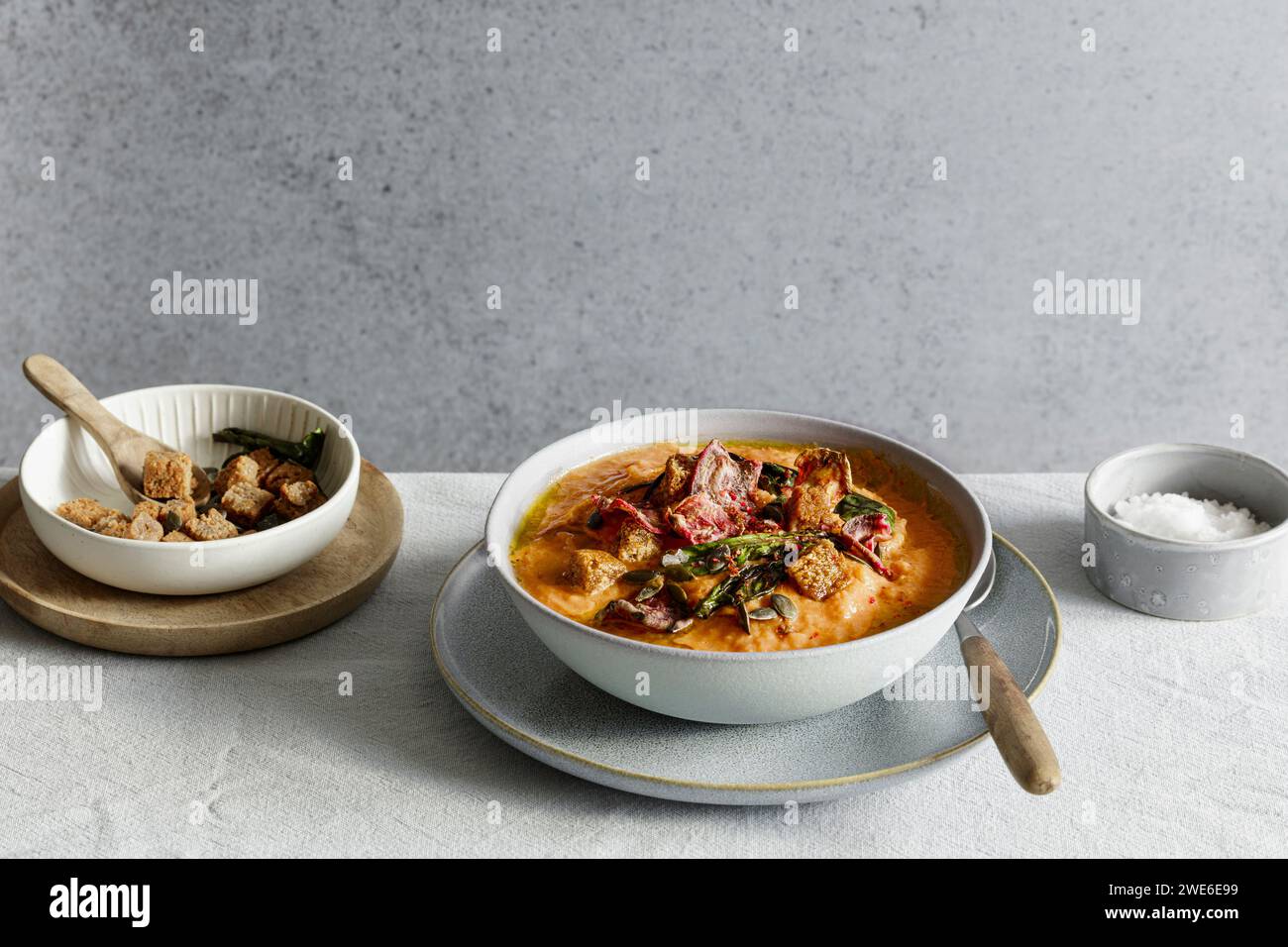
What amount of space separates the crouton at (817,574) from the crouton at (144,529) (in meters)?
0.83

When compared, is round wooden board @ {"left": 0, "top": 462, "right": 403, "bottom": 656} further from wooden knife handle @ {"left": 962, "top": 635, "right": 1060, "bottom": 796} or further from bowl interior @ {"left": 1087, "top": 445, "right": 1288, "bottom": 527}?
bowl interior @ {"left": 1087, "top": 445, "right": 1288, "bottom": 527}

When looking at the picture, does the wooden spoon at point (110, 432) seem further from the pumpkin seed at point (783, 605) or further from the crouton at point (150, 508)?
the pumpkin seed at point (783, 605)

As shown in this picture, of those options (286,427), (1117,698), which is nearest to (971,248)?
(1117,698)

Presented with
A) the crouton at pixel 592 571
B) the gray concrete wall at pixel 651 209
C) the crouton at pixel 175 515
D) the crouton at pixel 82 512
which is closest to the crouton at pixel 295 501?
the crouton at pixel 175 515

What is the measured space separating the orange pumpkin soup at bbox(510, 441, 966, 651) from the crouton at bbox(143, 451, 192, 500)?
0.52 meters

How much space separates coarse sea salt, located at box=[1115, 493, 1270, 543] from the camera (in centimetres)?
176

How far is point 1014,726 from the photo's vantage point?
4.28 feet

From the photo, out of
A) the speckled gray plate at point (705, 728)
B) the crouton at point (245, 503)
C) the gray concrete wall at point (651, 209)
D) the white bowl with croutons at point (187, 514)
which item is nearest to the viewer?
the speckled gray plate at point (705, 728)

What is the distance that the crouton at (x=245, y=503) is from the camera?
1.75 meters

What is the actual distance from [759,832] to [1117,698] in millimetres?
524

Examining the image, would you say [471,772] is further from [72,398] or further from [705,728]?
[72,398]

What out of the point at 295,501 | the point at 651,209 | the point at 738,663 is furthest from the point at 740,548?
the point at 651,209

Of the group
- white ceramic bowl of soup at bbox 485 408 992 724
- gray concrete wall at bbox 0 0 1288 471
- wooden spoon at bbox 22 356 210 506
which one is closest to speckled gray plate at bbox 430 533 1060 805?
white ceramic bowl of soup at bbox 485 408 992 724

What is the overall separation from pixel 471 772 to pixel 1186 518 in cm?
102
